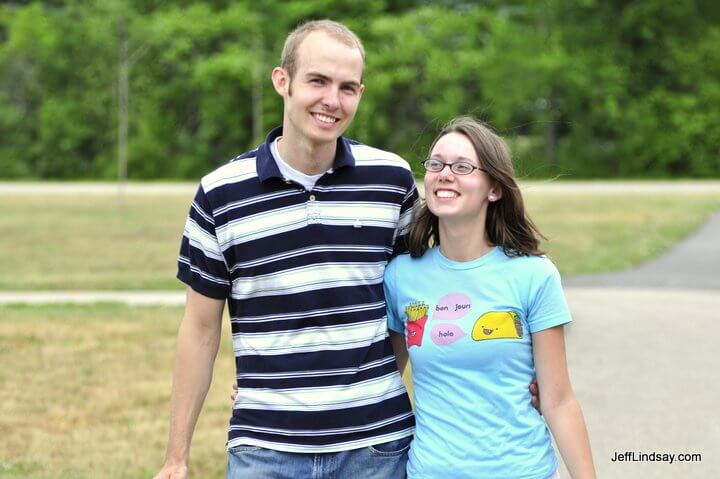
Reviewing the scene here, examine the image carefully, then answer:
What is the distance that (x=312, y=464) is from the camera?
2732mm

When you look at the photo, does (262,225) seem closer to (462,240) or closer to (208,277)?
(208,277)

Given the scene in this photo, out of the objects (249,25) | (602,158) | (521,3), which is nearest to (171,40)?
(249,25)

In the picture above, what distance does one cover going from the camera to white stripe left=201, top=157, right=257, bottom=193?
277 centimetres

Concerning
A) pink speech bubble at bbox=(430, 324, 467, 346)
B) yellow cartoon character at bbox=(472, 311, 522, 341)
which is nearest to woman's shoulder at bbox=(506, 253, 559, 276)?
yellow cartoon character at bbox=(472, 311, 522, 341)

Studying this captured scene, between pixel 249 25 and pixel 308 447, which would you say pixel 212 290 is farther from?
pixel 249 25

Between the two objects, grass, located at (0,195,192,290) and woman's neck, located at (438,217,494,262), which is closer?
woman's neck, located at (438,217,494,262)

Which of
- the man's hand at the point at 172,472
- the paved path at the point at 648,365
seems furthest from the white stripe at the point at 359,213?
the paved path at the point at 648,365

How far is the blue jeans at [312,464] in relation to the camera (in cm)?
273

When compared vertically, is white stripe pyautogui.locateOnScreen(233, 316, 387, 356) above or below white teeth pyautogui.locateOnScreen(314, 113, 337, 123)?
below

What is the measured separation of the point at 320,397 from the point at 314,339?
15cm

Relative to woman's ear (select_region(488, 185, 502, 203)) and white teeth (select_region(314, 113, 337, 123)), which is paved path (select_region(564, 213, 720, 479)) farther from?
white teeth (select_region(314, 113, 337, 123))

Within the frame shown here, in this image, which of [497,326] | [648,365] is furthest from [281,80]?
[648,365]

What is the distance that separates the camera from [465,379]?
2.69 m

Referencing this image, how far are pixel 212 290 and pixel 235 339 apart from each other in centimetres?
15
